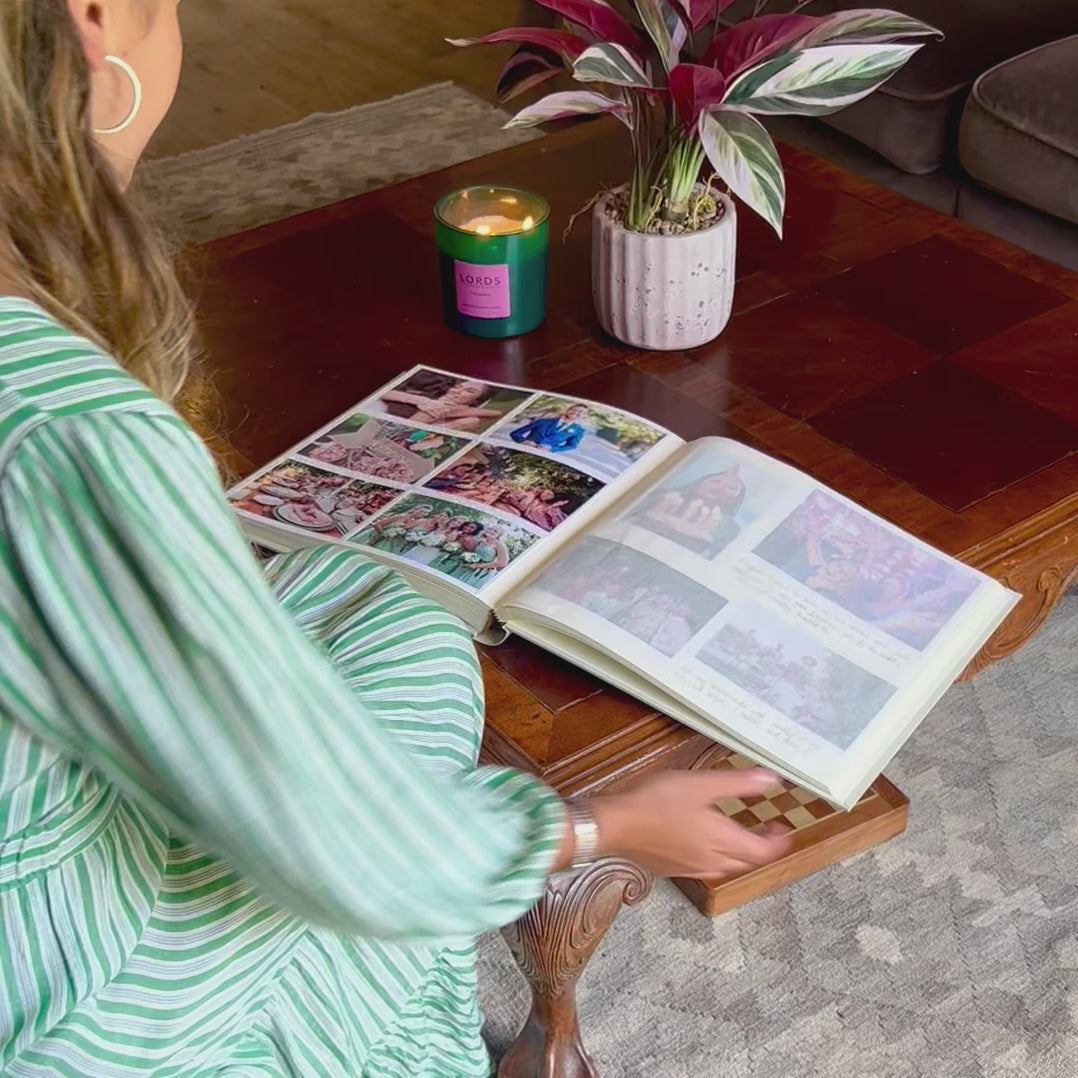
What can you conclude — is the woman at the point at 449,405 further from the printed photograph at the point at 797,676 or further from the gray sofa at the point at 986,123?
the gray sofa at the point at 986,123

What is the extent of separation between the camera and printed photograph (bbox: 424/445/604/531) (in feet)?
3.49

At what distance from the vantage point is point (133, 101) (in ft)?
2.53

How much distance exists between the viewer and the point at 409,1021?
3.08ft

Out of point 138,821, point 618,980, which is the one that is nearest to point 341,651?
point 138,821

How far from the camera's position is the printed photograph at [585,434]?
3.66ft

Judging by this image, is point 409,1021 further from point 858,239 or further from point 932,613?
point 858,239

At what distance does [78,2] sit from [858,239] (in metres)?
0.98

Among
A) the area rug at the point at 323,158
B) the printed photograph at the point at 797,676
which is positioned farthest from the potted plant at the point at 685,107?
the area rug at the point at 323,158

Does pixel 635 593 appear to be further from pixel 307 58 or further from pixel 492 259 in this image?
pixel 307 58

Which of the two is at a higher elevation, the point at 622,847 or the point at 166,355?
the point at 166,355

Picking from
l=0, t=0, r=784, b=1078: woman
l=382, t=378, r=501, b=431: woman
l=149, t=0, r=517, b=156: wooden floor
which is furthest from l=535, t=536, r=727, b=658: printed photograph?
l=149, t=0, r=517, b=156: wooden floor

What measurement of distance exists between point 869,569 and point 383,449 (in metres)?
0.42

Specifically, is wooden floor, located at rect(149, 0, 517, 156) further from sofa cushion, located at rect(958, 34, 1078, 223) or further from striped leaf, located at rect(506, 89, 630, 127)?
striped leaf, located at rect(506, 89, 630, 127)

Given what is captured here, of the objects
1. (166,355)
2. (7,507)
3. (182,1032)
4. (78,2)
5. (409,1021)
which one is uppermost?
(78,2)
